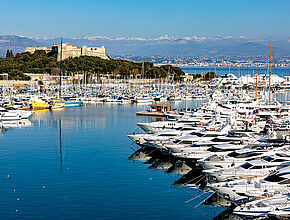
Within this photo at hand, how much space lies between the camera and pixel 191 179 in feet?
96.3

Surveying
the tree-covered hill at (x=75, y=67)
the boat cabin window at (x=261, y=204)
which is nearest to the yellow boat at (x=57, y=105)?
the tree-covered hill at (x=75, y=67)

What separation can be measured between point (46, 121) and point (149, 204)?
1476 inches

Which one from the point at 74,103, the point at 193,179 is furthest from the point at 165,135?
the point at 74,103

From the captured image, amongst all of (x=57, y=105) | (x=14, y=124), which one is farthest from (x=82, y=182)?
(x=57, y=105)

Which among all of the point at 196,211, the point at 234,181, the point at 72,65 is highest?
the point at 72,65

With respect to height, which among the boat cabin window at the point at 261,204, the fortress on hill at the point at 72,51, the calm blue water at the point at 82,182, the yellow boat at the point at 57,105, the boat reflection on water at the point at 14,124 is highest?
the fortress on hill at the point at 72,51

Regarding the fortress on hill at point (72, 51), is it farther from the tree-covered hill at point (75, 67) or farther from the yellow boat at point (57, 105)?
the yellow boat at point (57, 105)

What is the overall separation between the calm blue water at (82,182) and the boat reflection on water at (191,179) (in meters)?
0.30

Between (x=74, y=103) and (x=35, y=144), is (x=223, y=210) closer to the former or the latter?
(x=35, y=144)

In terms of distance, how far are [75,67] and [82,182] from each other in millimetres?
112743

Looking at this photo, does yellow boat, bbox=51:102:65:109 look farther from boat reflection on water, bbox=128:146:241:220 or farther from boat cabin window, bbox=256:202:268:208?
boat cabin window, bbox=256:202:268:208

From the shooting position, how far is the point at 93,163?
Answer: 113 ft

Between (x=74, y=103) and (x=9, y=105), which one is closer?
(x=9, y=105)

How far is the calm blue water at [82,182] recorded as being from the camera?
77.6 ft
